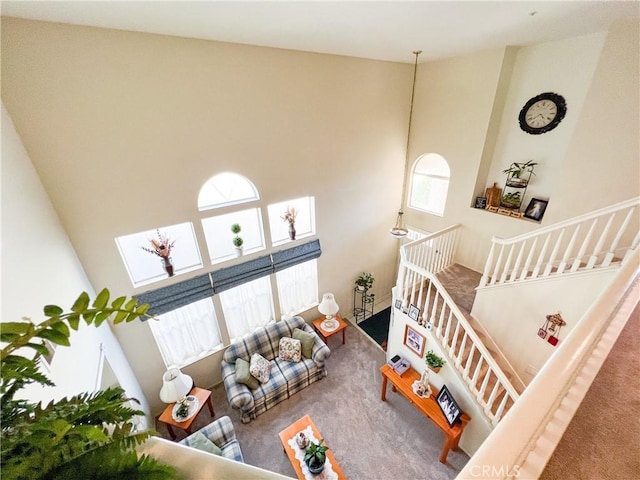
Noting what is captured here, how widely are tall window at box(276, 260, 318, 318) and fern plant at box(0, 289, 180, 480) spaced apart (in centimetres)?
431

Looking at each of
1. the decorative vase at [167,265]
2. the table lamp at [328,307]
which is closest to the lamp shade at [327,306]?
the table lamp at [328,307]

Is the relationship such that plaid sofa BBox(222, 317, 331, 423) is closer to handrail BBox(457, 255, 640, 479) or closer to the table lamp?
the table lamp

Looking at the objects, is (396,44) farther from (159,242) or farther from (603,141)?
(159,242)

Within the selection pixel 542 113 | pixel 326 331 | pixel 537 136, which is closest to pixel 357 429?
pixel 326 331

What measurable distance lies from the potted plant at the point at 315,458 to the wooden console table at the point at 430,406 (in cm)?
144

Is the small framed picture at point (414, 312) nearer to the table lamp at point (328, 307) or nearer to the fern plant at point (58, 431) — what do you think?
the table lamp at point (328, 307)

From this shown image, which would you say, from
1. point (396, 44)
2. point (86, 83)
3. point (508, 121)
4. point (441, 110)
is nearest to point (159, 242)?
point (86, 83)

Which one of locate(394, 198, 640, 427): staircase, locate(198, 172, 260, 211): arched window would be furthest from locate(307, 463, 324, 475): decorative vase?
locate(198, 172, 260, 211): arched window

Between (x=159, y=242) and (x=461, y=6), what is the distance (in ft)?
14.7

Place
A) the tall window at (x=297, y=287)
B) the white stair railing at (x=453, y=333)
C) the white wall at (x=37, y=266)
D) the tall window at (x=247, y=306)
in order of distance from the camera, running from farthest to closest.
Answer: the tall window at (x=297, y=287) → the tall window at (x=247, y=306) → the white stair railing at (x=453, y=333) → the white wall at (x=37, y=266)

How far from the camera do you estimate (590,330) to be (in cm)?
120

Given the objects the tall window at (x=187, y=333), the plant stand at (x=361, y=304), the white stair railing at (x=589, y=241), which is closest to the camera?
the white stair railing at (x=589, y=241)

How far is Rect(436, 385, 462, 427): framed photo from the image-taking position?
3.43m

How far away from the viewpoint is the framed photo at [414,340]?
13.0 ft
